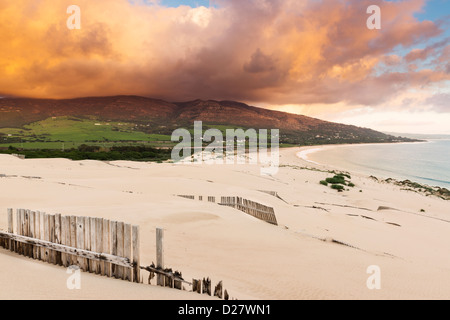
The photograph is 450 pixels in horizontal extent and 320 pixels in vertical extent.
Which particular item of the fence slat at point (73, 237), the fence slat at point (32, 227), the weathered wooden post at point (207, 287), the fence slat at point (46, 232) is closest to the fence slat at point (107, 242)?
the fence slat at point (73, 237)

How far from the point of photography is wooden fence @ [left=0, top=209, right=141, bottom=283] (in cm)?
669

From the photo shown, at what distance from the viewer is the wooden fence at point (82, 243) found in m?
6.69

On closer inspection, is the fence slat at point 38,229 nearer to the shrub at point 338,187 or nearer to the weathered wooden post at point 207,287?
the weathered wooden post at point 207,287

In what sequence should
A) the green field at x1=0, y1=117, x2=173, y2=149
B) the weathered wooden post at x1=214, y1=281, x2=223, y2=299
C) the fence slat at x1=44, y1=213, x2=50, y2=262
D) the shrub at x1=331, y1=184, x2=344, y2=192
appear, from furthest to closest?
the green field at x1=0, y1=117, x2=173, y2=149
the shrub at x1=331, y1=184, x2=344, y2=192
the fence slat at x1=44, y1=213, x2=50, y2=262
the weathered wooden post at x1=214, y1=281, x2=223, y2=299

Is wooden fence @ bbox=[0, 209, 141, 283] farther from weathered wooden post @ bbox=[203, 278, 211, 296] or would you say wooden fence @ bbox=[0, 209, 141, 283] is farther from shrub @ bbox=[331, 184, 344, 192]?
shrub @ bbox=[331, 184, 344, 192]

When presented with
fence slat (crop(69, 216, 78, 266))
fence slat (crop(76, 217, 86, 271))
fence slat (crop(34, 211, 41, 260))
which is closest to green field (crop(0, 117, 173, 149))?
fence slat (crop(34, 211, 41, 260))

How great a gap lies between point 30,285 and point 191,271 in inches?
154

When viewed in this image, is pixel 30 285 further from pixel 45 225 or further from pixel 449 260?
pixel 449 260

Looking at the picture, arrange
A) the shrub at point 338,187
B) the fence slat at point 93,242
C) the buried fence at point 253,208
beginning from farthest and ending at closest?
the shrub at point 338,187 → the buried fence at point 253,208 → the fence slat at point 93,242

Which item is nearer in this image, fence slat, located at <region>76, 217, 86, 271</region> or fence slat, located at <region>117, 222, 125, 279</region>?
fence slat, located at <region>117, 222, 125, 279</region>

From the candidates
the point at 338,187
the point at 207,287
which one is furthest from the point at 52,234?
the point at 338,187

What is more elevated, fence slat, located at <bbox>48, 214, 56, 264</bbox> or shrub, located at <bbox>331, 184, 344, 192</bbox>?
fence slat, located at <bbox>48, 214, 56, 264</bbox>

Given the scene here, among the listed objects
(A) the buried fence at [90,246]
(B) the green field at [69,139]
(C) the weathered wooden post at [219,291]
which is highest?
(B) the green field at [69,139]

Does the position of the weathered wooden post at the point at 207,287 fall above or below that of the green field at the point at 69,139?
below
